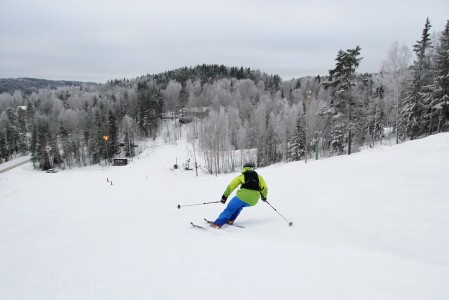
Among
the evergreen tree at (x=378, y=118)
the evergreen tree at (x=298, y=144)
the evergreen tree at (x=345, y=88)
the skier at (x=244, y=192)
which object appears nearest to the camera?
the skier at (x=244, y=192)

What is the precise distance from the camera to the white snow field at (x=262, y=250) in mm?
3676

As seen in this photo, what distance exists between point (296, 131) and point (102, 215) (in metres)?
39.3

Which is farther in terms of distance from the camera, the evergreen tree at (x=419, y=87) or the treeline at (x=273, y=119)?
the evergreen tree at (x=419, y=87)

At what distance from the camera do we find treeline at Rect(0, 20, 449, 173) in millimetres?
26562

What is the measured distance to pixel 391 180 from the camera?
29.3ft

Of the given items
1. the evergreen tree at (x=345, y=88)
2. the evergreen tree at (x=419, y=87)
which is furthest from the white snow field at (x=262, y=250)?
the evergreen tree at (x=419, y=87)

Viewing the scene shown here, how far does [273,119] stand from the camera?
55500mm

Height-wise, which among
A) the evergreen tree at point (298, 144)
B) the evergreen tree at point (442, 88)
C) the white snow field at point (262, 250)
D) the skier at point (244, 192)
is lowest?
the evergreen tree at point (298, 144)

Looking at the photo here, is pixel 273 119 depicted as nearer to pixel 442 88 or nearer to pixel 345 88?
pixel 345 88

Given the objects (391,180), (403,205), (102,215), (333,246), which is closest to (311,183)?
(391,180)

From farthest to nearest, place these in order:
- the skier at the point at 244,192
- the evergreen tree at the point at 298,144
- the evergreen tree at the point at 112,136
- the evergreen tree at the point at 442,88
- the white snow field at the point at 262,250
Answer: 1. the evergreen tree at the point at 112,136
2. the evergreen tree at the point at 298,144
3. the evergreen tree at the point at 442,88
4. the skier at the point at 244,192
5. the white snow field at the point at 262,250

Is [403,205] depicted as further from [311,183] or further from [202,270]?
[202,270]

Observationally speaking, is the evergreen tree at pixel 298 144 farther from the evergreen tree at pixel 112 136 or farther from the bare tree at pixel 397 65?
the evergreen tree at pixel 112 136

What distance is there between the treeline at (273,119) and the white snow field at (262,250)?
17717mm
